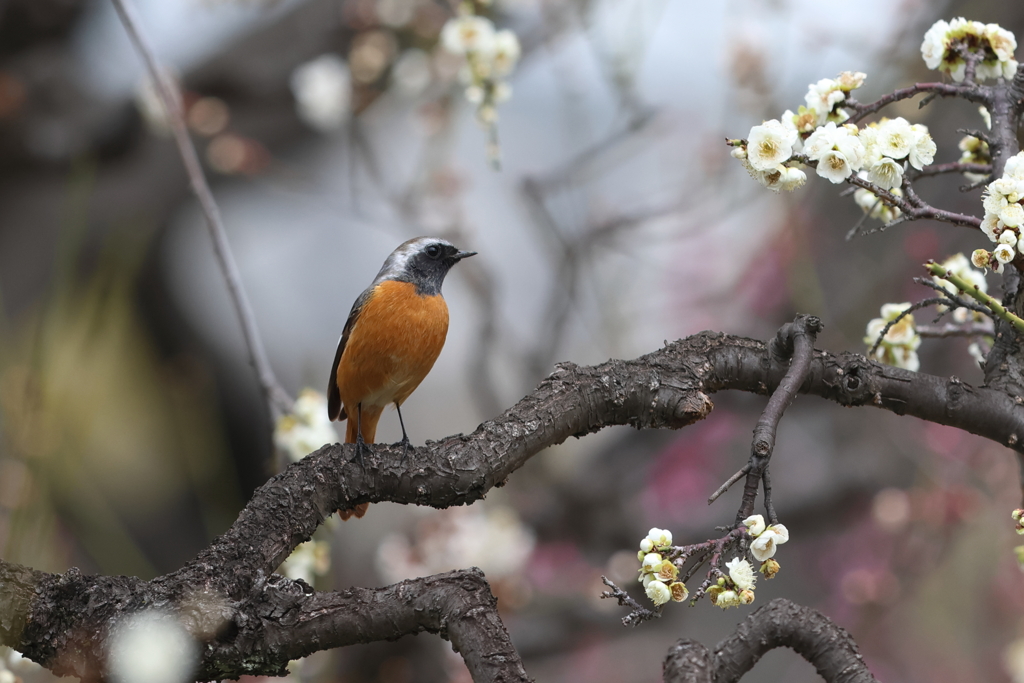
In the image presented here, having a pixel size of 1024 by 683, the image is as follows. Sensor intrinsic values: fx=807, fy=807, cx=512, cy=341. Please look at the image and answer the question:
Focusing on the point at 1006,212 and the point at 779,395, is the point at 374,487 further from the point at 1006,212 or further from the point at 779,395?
the point at 1006,212

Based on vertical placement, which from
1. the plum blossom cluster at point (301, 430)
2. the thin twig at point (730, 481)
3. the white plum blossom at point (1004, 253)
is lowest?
the thin twig at point (730, 481)

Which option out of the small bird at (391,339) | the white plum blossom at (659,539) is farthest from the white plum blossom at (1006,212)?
the small bird at (391,339)

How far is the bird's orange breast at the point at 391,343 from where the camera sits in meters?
2.26

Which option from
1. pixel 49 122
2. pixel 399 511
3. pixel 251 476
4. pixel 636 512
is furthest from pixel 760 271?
pixel 49 122

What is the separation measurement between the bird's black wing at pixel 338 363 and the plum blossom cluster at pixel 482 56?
66cm

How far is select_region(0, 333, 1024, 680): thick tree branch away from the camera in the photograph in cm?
112

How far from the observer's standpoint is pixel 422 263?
2633 millimetres

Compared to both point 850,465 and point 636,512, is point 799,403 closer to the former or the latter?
point 850,465

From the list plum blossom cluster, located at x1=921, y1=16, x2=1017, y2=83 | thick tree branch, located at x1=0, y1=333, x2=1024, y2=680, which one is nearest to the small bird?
thick tree branch, located at x1=0, y1=333, x2=1024, y2=680

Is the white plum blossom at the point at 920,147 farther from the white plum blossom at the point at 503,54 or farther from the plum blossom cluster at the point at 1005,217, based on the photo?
the white plum blossom at the point at 503,54

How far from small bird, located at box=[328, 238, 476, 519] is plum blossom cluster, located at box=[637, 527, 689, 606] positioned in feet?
3.78

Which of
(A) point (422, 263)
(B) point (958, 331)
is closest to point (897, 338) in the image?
(B) point (958, 331)

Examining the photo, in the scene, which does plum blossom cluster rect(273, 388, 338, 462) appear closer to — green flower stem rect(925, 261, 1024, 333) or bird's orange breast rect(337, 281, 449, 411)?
bird's orange breast rect(337, 281, 449, 411)

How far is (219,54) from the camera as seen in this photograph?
4.74 metres
